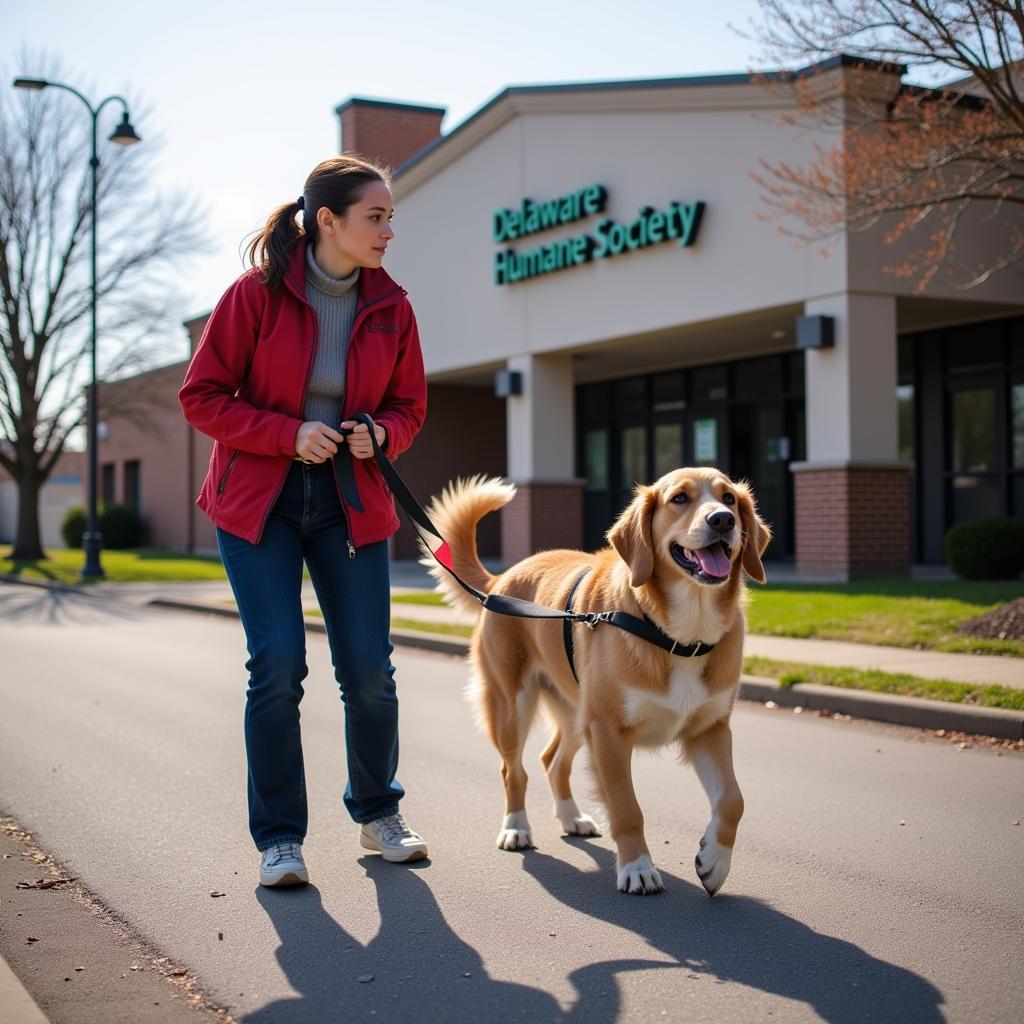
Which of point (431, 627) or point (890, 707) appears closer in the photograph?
point (890, 707)

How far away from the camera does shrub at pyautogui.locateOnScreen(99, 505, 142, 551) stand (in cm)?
4103

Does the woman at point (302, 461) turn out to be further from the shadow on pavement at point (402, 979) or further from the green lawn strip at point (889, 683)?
the green lawn strip at point (889, 683)

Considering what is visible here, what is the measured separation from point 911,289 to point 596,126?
6357 millimetres

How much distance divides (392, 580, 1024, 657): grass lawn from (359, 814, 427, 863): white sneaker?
20.5 ft

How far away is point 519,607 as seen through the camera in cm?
489

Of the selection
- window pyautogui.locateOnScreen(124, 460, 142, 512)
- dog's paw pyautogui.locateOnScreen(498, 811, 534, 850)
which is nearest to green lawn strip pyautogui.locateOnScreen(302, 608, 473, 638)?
dog's paw pyautogui.locateOnScreen(498, 811, 534, 850)

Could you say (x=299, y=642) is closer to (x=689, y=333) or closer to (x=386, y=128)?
(x=689, y=333)

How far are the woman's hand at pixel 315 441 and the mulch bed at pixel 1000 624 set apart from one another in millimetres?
7325

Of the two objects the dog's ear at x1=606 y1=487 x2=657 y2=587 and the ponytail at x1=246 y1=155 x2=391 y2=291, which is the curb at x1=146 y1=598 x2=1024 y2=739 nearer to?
the dog's ear at x1=606 y1=487 x2=657 y2=587

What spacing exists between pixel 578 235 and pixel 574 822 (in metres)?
16.2

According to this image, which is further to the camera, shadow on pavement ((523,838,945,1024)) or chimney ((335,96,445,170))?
chimney ((335,96,445,170))

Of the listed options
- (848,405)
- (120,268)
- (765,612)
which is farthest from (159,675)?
(120,268)

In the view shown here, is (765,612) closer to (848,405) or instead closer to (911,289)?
(848,405)

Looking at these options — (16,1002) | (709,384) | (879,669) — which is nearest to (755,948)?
(16,1002)
